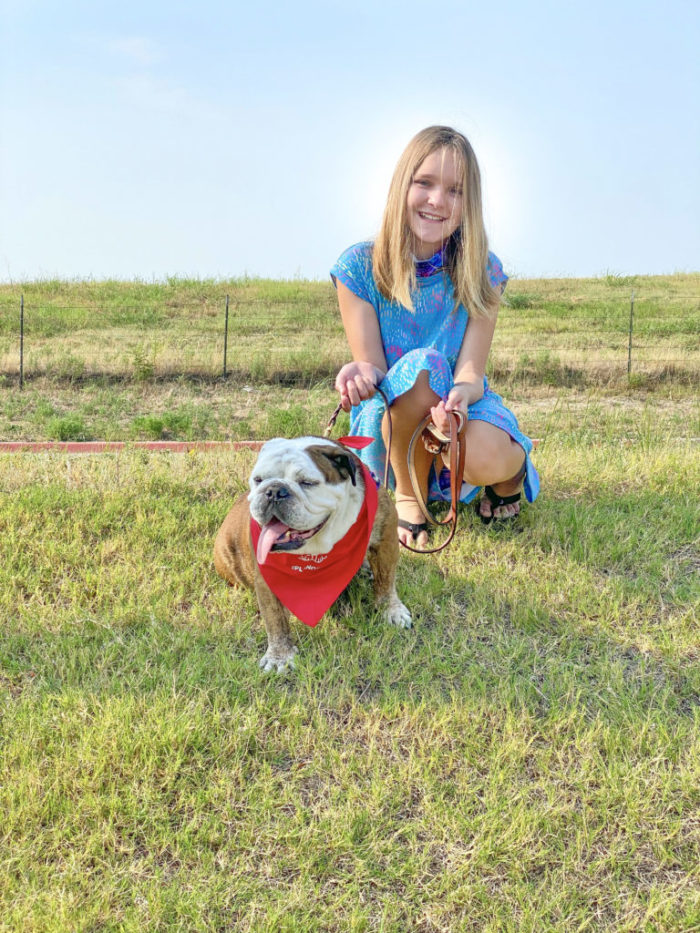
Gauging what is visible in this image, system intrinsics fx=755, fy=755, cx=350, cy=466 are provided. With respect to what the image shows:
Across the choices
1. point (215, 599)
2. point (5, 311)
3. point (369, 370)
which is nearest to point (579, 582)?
point (369, 370)

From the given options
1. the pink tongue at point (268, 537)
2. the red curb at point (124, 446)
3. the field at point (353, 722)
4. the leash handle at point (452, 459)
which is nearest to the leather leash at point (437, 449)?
the leash handle at point (452, 459)

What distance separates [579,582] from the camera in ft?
10.0

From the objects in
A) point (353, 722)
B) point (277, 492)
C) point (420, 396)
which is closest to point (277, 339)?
point (420, 396)

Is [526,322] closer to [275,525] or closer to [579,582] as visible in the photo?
[579,582]

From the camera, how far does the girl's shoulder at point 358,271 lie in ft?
11.1

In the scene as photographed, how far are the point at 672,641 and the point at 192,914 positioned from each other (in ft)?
6.08

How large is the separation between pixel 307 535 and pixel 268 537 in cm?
13

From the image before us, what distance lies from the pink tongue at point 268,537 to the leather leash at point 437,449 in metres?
0.61

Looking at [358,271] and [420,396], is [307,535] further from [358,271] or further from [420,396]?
[358,271]

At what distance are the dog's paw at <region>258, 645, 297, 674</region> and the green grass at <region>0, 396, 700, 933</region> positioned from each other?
42mm

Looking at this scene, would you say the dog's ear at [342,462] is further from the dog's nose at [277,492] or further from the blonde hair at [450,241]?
the blonde hair at [450,241]

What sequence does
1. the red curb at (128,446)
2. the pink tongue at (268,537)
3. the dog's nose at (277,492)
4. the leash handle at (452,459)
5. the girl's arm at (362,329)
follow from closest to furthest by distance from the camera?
the dog's nose at (277,492), the pink tongue at (268,537), the leash handle at (452,459), the girl's arm at (362,329), the red curb at (128,446)

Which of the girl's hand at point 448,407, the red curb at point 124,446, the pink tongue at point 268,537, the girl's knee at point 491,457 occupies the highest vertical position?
the girl's hand at point 448,407

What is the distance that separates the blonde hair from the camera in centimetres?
314
